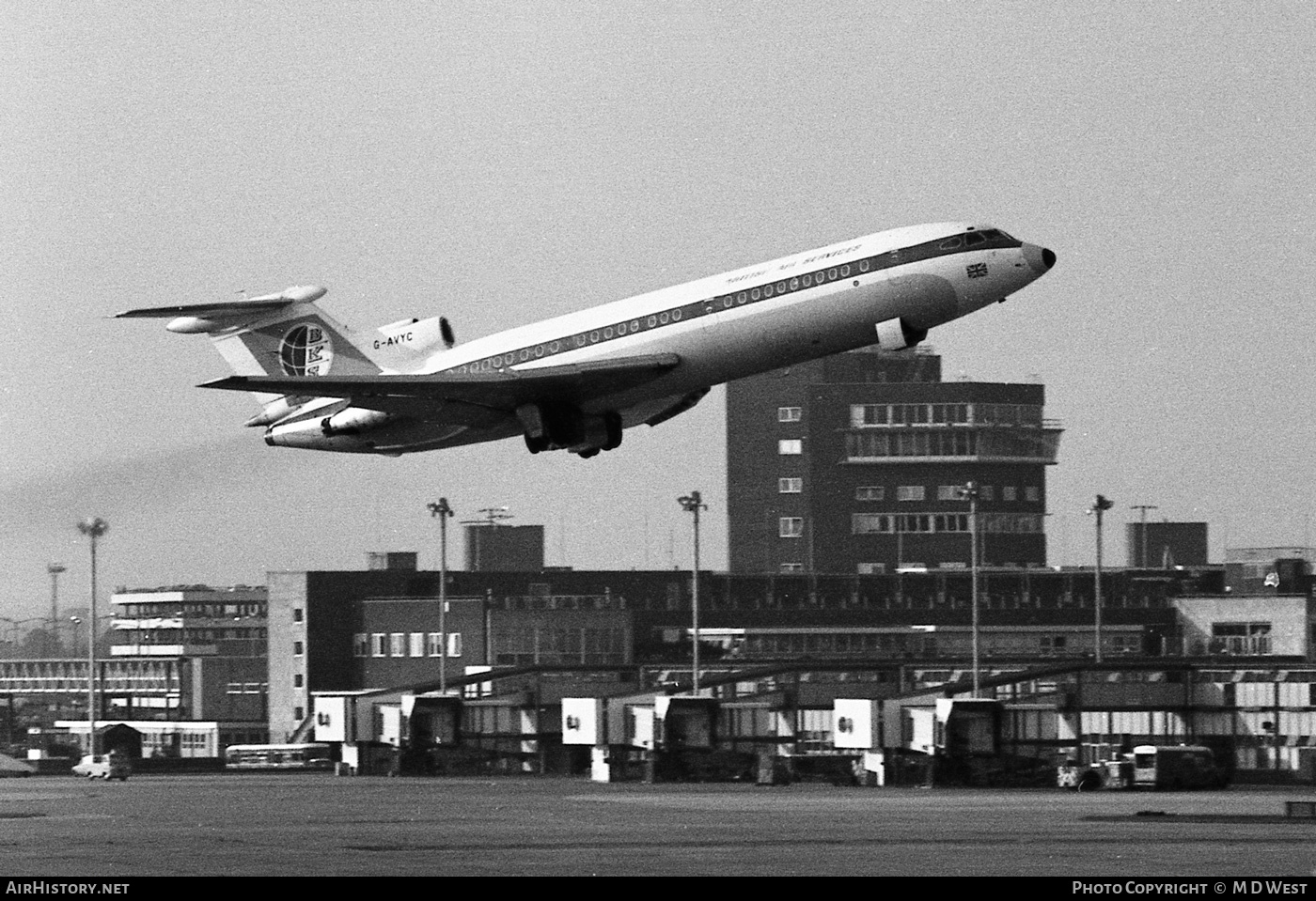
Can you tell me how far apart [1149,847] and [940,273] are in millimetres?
17931

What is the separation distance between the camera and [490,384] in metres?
70.8

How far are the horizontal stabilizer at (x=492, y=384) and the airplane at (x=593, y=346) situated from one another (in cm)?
7

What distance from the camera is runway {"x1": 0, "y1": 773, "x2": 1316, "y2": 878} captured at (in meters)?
60.6

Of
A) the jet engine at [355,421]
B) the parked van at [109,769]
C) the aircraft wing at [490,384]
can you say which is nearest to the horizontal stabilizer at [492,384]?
the aircraft wing at [490,384]

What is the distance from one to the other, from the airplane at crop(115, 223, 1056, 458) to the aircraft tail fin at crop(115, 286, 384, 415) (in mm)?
48

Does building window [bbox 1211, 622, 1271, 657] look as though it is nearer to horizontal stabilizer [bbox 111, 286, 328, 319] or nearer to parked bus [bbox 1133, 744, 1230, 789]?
parked bus [bbox 1133, 744, 1230, 789]

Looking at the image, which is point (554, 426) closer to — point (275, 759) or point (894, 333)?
point (894, 333)

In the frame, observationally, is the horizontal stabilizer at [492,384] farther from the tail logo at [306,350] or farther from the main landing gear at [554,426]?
the tail logo at [306,350]

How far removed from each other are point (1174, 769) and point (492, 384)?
40997 millimetres

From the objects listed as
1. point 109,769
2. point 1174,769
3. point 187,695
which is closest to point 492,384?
point 1174,769

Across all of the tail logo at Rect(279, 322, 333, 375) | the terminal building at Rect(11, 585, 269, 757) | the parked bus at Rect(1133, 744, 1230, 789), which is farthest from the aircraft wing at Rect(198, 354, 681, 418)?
the terminal building at Rect(11, 585, 269, 757)

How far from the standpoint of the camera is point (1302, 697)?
105m
